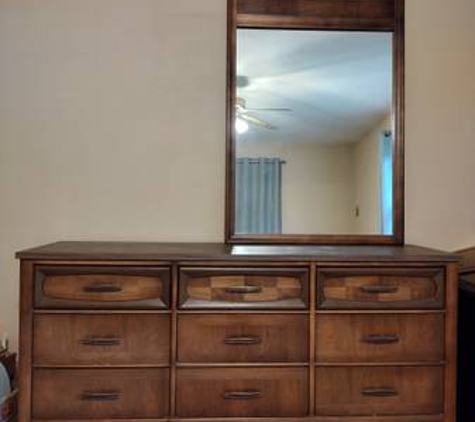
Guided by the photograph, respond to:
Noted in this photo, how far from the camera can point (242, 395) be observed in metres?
1.46

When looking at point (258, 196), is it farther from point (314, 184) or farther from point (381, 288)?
point (381, 288)

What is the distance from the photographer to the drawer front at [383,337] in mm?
1474

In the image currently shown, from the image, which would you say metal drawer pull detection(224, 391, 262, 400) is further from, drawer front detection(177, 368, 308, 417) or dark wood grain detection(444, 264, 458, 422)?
dark wood grain detection(444, 264, 458, 422)

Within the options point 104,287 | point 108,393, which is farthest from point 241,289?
point 108,393

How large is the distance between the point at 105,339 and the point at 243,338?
1.57ft

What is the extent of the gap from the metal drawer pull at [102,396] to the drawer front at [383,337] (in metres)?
0.75

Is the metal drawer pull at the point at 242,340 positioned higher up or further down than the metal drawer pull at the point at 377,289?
further down

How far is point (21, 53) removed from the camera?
1.90 metres

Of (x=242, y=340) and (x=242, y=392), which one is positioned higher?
(x=242, y=340)

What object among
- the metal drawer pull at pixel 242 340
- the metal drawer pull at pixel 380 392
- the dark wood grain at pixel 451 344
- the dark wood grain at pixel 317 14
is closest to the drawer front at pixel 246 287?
the metal drawer pull at pixel 242 340

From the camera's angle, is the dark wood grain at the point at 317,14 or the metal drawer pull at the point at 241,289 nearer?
the metal drawer pull at the point at 241,289

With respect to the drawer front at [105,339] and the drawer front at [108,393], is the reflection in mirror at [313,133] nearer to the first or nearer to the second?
the drawer front at [105,339]

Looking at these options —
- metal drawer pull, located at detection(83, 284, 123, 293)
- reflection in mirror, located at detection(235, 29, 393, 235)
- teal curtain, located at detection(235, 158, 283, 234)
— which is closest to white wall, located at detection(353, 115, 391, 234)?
reflection in mirror, located at detection(235, 29, 393, 235)

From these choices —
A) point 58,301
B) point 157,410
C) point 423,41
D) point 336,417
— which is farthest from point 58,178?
point 423,41
